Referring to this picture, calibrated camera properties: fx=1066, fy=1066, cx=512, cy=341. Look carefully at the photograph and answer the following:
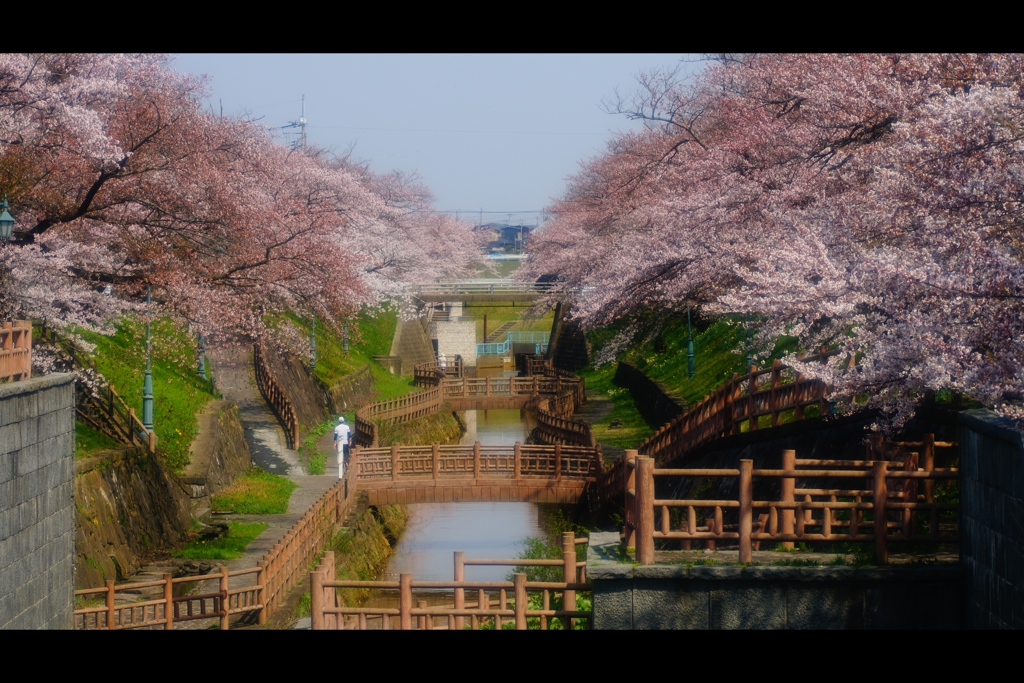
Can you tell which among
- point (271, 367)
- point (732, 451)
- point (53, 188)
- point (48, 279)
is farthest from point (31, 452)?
point (271, 367)

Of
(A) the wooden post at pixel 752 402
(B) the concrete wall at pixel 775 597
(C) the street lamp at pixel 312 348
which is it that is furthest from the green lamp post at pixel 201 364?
(B) the concrete wall at pixel 775 597

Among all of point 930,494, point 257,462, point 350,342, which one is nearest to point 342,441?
point 257,462

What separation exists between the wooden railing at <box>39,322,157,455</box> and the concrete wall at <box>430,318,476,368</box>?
147 feet

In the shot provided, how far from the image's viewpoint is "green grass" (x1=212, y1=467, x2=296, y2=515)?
25.2 meters

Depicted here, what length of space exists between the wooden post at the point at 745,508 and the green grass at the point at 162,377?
16780 mm

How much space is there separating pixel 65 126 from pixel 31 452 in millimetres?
9443

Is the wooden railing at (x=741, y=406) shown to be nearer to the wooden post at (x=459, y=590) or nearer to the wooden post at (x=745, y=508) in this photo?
the wooden post at (x=745, y=508)

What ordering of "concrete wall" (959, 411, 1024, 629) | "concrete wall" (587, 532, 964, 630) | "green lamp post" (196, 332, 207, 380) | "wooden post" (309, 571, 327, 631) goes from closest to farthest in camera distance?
1. "concrete wall" (959, 411, 1024, 629)
2. "concrete wall" (587, 532, 964, 630)
3. "wooden post" (309, 571, 327, 631)
4. "green lamp post" (196, 332, 207, 380)

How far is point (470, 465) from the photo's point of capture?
2533cm

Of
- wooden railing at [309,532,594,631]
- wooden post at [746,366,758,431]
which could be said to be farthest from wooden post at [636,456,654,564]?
wooden post at [746,366,758,431]

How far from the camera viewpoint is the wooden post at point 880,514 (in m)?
10.6

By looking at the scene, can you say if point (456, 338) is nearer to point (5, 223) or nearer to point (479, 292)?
point (479, 292)

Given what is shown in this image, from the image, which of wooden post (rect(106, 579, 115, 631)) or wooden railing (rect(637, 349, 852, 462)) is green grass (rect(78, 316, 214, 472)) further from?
wooden railing (rect(637, 349, 852, 462))

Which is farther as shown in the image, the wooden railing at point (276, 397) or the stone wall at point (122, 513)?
the wooden railing at point (276, 397)
